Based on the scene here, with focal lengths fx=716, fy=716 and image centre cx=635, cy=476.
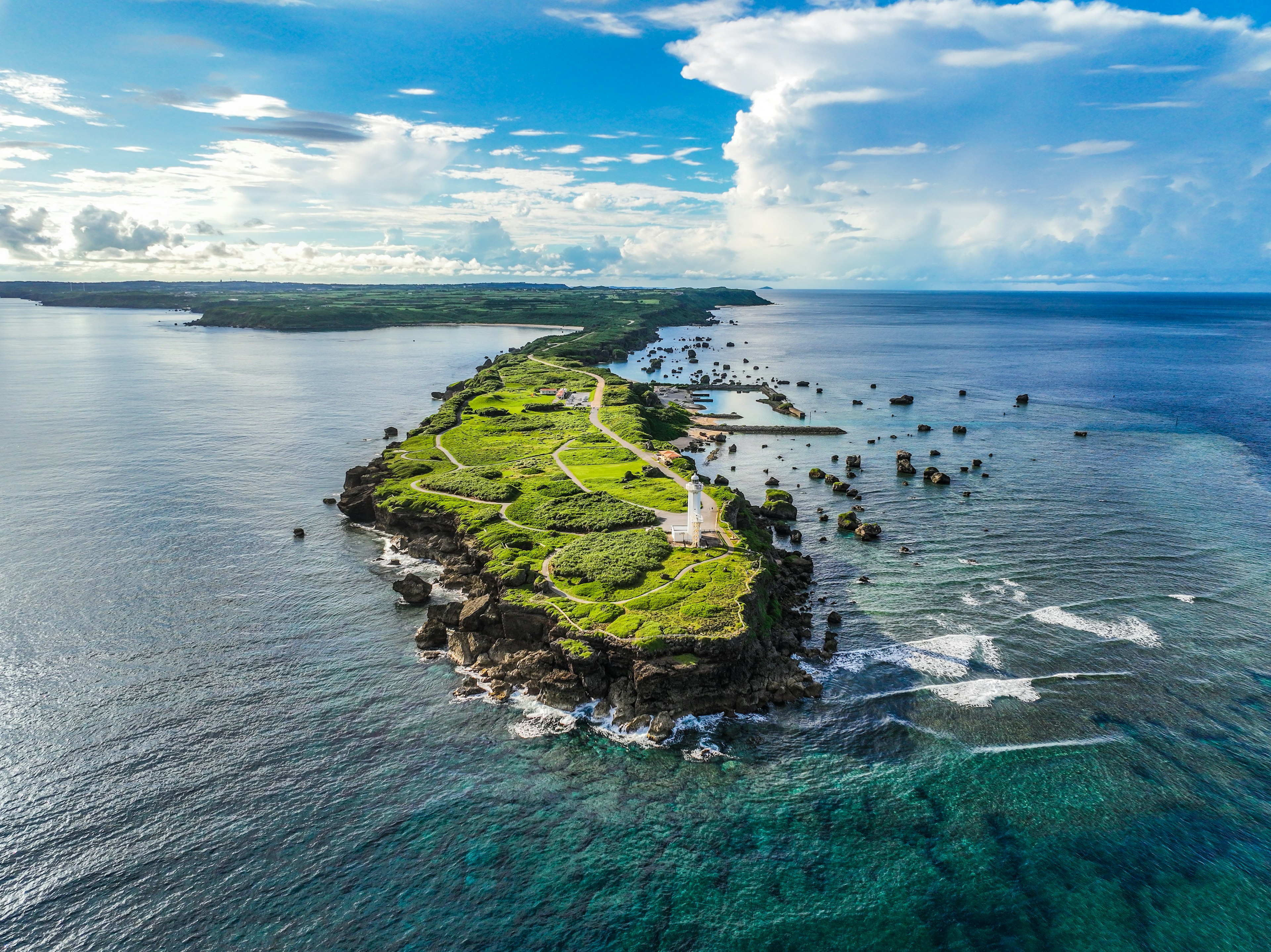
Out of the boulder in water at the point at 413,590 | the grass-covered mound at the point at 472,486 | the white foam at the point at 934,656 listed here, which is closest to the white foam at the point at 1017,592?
the white foam at the point at 934,656

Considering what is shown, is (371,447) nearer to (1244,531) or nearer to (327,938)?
(327,938)

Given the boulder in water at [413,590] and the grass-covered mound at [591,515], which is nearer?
the boulder in water at [413,590]

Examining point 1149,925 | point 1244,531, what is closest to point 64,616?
point 1149,925

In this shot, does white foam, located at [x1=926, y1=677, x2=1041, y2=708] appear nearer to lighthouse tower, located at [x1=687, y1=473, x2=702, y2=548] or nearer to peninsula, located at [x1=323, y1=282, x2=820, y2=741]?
peninsula, located at [x1=323, y1=282, x2=820, y2=741]

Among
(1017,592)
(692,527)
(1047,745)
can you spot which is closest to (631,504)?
(692,527)

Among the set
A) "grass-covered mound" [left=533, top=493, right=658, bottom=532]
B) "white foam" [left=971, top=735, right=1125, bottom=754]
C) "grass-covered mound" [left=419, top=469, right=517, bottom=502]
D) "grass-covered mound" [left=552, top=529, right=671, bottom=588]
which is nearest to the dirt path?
"grass-covered mound" [left=533, top=493, right=658, bottom=532]

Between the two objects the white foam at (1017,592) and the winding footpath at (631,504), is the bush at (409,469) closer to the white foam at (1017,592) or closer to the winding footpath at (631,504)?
the winding footpath at (631,504)
